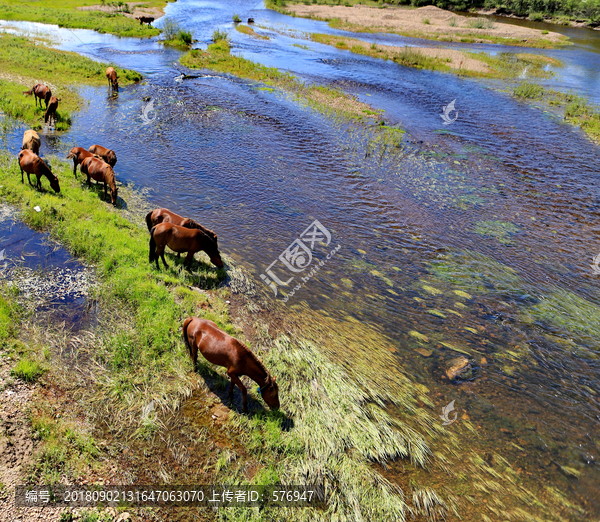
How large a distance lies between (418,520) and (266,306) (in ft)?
18.8

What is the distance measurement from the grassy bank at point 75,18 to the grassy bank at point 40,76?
42.5 feet

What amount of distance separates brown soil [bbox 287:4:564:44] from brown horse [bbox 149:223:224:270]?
5820cm

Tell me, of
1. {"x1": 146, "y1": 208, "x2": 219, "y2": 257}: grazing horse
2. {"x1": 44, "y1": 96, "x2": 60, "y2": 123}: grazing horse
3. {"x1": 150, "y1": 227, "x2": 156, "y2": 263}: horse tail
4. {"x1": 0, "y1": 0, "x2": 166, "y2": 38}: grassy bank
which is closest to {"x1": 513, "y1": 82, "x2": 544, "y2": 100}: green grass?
{"x1": 146, "y1": 208, "x2": 219, "y2": 257}: grazing horse

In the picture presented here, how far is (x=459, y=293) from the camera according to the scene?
11.1m

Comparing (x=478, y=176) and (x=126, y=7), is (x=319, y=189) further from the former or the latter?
(x=126, y=7)

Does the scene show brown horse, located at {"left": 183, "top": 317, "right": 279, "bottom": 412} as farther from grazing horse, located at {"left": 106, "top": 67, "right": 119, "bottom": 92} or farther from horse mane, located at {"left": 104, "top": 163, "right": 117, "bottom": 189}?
grazing horse, located at {"left": 106, "top": 67, "right": 119, "bottom": 92}

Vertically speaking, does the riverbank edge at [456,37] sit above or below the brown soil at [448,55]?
above

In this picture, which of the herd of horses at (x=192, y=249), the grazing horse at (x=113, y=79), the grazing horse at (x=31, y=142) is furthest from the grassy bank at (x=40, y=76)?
the herd of horses at (x=192, y=249)

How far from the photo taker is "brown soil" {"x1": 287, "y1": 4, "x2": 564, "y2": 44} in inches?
2148
